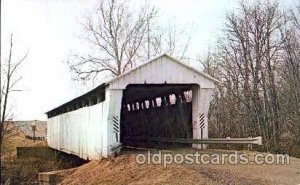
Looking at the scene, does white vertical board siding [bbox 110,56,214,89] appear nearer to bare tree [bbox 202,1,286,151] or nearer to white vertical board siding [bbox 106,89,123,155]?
white vertical board siding [bbox 106,89,123,155]

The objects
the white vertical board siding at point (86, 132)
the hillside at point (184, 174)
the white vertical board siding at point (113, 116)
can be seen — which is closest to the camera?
the hillside at point (184, 174)

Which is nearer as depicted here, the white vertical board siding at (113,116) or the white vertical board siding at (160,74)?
the white vertical board siding at (113,116)

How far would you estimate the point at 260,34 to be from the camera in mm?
31297

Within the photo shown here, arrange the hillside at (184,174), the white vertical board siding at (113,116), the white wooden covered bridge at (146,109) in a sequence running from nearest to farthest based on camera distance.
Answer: the hillside at (184,174)
the white vertical board siding at (113,116)
the white wooden covered bridge at (146,109)

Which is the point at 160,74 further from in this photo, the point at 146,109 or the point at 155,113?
the point at 146,109

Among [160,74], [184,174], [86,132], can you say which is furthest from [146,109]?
[184,174]

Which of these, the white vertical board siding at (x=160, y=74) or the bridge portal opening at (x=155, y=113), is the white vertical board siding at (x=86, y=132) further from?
the bridge portal opening at (x=155, y=113)

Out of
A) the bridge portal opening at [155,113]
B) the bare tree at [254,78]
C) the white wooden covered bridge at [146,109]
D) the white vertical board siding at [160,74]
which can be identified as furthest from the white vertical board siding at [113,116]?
the bare tree at [254,78]

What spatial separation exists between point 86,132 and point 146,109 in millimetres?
6811

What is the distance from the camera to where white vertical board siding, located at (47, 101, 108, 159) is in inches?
702

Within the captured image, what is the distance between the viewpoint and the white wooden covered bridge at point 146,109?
56.6ft

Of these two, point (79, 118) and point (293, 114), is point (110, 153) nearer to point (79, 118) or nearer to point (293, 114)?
point (79, 118)

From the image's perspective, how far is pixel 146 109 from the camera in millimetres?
26734

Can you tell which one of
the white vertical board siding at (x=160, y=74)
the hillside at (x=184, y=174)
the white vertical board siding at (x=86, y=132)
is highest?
the white vertical board siding at (x=160, y=74)
